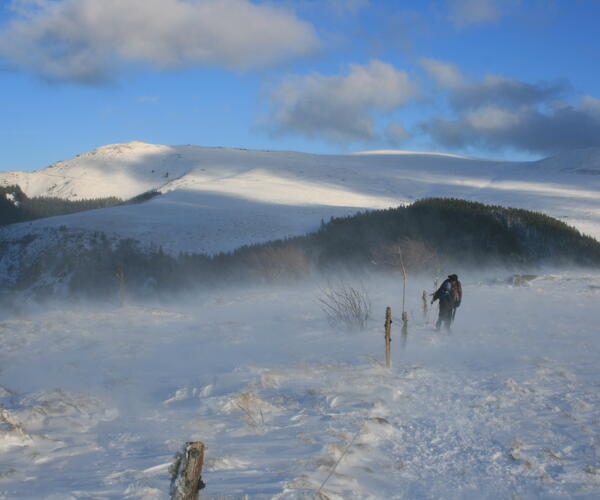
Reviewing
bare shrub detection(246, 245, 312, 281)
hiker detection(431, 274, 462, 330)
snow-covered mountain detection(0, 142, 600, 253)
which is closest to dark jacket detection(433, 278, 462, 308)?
hiker detection(431, 274, 462, 330)

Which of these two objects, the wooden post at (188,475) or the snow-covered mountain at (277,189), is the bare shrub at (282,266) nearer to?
the snow-covered mountain at (277,189)

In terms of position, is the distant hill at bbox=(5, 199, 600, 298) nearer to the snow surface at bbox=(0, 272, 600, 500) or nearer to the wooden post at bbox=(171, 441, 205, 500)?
the snow surface at bbox=(0, 272, 600, 500)

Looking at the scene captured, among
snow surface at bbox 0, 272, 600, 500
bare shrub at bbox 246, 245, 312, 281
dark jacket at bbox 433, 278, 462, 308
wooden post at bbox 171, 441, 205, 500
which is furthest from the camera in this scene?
bare shrub at bbox 246, 245, 312, 281

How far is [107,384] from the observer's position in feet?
29.1

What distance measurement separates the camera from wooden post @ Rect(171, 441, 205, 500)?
385 centimetres

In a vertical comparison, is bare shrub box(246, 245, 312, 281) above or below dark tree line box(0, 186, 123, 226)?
below

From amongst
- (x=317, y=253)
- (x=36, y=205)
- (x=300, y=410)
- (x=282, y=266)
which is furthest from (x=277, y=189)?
(x=300, y=410)

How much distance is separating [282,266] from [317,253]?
1004 centimetres

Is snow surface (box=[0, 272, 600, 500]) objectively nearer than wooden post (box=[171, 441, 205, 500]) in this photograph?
No

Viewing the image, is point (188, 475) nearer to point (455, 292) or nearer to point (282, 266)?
point (455, 292)

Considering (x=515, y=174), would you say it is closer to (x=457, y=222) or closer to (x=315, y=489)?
(x=457, y=222)

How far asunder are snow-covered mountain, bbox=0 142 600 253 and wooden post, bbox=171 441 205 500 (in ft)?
165

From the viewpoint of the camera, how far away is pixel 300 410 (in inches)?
302

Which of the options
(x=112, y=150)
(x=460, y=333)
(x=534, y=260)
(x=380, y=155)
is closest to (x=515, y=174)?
(x=380, y=155)
